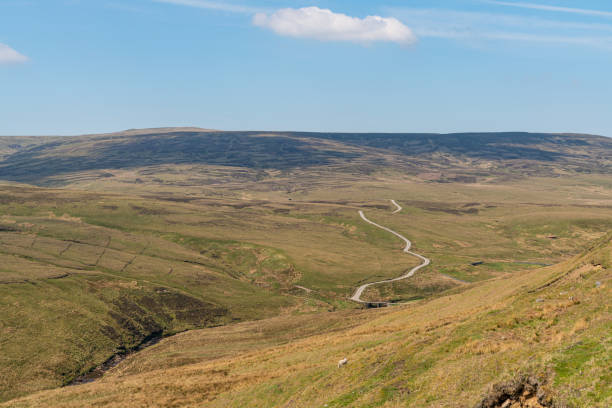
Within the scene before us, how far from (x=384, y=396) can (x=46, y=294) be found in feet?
342

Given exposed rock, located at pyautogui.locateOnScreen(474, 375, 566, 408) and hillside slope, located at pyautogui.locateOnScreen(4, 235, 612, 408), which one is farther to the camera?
hillside slope, located at pyautogui.locateOnScreen(4, 235, 612, 408)

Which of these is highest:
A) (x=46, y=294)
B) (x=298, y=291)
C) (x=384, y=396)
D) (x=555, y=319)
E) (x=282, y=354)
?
(x=555, y=319)

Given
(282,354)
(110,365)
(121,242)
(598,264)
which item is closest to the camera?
(598,264)

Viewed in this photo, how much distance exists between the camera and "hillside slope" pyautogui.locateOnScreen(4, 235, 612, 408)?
2309 cm

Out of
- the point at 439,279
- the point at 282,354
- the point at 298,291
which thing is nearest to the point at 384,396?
the point at 282,354

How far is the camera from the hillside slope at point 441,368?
2309 cm

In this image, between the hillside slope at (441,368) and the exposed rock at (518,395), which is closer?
the exposed rock at (518,395)

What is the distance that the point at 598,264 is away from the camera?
51750mm

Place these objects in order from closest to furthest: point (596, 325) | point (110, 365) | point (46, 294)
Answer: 1. point (596, 325)
2. point (110, 365)
3. point (46, 294)

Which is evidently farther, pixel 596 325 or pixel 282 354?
pixel 282 354

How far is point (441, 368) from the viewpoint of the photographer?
30672 millimetres

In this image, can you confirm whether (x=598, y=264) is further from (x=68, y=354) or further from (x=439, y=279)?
(x=439, y=279)

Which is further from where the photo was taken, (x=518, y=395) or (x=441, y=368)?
(x=441, y=368)

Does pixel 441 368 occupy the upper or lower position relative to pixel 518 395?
lower
